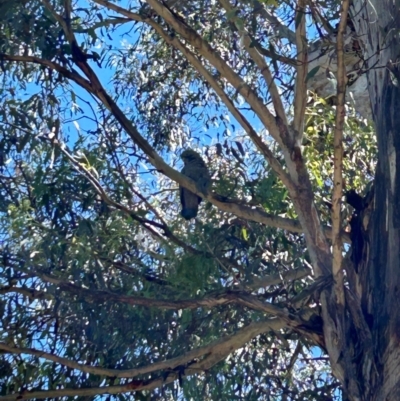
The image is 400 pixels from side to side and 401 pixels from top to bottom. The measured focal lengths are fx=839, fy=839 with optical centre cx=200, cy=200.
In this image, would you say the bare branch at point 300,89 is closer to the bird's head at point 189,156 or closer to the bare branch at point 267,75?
the bare branch at point 267,75

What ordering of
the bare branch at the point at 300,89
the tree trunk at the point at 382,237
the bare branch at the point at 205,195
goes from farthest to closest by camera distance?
the bare branch at the point at 205,195 → the bare branch at the point at 300,89 → the tree trunk at the point at 382,237

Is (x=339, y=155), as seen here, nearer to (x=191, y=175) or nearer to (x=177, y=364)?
(x=177, y=364)

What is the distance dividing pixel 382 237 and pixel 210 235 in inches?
60.9

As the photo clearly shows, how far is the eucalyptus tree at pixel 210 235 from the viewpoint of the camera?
15.5 feet

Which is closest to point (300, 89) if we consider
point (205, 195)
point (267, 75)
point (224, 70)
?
point (267, 75)

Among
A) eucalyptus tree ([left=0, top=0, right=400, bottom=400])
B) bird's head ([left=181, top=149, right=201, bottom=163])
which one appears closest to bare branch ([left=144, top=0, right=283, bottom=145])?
eucalyptus tree ([left=0, top=0, right=400, bottom=400])

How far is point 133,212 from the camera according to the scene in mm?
5855

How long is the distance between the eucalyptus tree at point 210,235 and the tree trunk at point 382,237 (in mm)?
12

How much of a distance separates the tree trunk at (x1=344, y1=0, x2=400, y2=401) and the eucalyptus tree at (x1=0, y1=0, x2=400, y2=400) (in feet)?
0.04

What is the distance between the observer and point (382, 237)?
181 inches

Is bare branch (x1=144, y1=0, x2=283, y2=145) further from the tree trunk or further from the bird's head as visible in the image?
the bird's head

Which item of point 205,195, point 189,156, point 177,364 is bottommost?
point 177,364

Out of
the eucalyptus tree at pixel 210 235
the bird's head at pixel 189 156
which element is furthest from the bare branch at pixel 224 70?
the bird's head at pixel 189 156

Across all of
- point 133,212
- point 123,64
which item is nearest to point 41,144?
point 133,212
